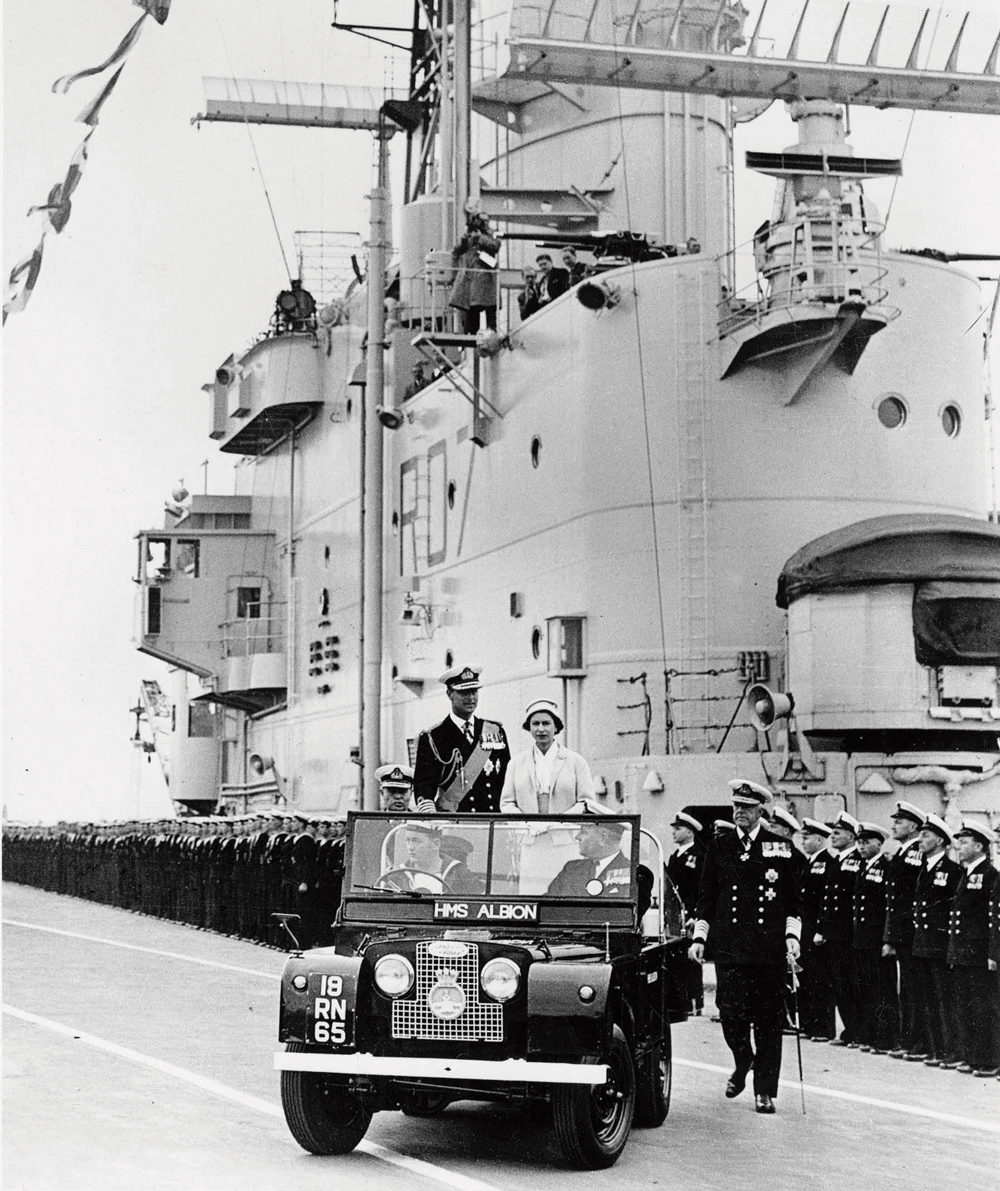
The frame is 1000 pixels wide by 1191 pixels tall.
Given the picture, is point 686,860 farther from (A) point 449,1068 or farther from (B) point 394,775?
(A) point 449,1068

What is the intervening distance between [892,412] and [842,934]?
26.0 ft

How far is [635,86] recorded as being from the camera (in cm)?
1923

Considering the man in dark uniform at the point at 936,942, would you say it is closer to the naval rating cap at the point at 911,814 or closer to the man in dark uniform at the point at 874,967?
the man in dark uniform at the point at 874,967

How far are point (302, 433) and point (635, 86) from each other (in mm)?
14452

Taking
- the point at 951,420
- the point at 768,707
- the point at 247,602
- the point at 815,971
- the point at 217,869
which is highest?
the point at 247,602

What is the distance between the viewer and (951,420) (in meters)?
18.8

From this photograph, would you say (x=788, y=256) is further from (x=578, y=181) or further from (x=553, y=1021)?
(x=553, y=1021)

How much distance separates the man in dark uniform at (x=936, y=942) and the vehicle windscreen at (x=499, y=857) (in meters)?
3.52

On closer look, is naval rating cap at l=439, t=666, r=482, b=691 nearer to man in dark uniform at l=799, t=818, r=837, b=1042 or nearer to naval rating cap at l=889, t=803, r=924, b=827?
man in dark uniform at l=799, t=818, r=837, b=1042

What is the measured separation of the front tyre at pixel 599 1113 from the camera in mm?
7012

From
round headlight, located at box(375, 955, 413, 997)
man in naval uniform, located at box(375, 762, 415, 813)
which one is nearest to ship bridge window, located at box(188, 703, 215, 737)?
man in naval uniform, located at box(375, 762, 415, 813)

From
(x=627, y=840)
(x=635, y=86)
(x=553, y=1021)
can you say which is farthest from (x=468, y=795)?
(x=635, y=86)

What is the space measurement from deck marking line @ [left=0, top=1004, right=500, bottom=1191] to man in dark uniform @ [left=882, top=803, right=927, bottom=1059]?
454cm

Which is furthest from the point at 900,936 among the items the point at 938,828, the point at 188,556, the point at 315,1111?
the point at 188,556
